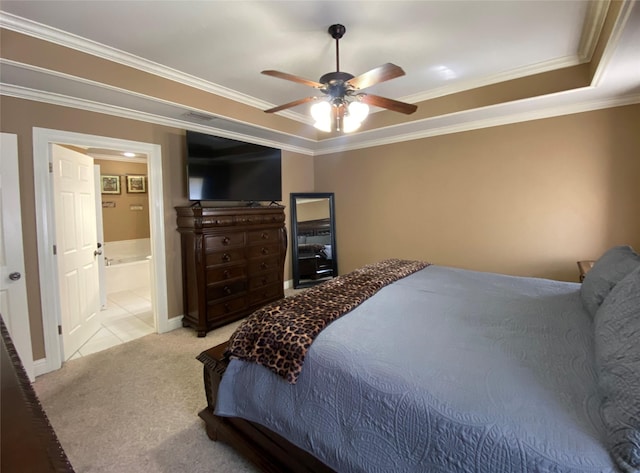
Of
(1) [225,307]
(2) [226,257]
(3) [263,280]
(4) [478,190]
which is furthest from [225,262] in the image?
(4) [478,190]

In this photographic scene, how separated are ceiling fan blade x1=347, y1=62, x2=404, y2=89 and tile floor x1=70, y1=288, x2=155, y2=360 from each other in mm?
3382

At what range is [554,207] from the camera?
3287mm

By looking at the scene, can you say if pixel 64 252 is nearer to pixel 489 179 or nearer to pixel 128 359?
pixel 128 359

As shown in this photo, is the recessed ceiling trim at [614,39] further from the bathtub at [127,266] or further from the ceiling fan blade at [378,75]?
the bathtub at [127,266]

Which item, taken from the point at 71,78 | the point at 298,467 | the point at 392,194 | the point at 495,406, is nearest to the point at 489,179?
the point at 392,194

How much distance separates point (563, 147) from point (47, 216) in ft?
16.6

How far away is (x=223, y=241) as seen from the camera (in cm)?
347

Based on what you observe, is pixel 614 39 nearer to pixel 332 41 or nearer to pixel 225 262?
pixel 332 41

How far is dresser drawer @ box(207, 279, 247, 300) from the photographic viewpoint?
11.0 ft

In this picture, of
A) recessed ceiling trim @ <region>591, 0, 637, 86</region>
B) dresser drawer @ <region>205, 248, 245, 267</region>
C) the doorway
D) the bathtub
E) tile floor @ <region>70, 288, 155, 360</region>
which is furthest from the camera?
the bathtub

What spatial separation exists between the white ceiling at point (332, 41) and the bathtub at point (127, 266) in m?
3.25

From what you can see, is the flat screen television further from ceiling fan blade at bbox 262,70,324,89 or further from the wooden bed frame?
the wooden bed frame

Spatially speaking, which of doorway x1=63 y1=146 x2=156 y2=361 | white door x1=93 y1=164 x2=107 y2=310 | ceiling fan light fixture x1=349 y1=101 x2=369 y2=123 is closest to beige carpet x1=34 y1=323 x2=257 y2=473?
doorway x1=63 y1=146 x2=156 y2=361

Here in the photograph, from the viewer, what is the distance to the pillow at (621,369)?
2.61ft
